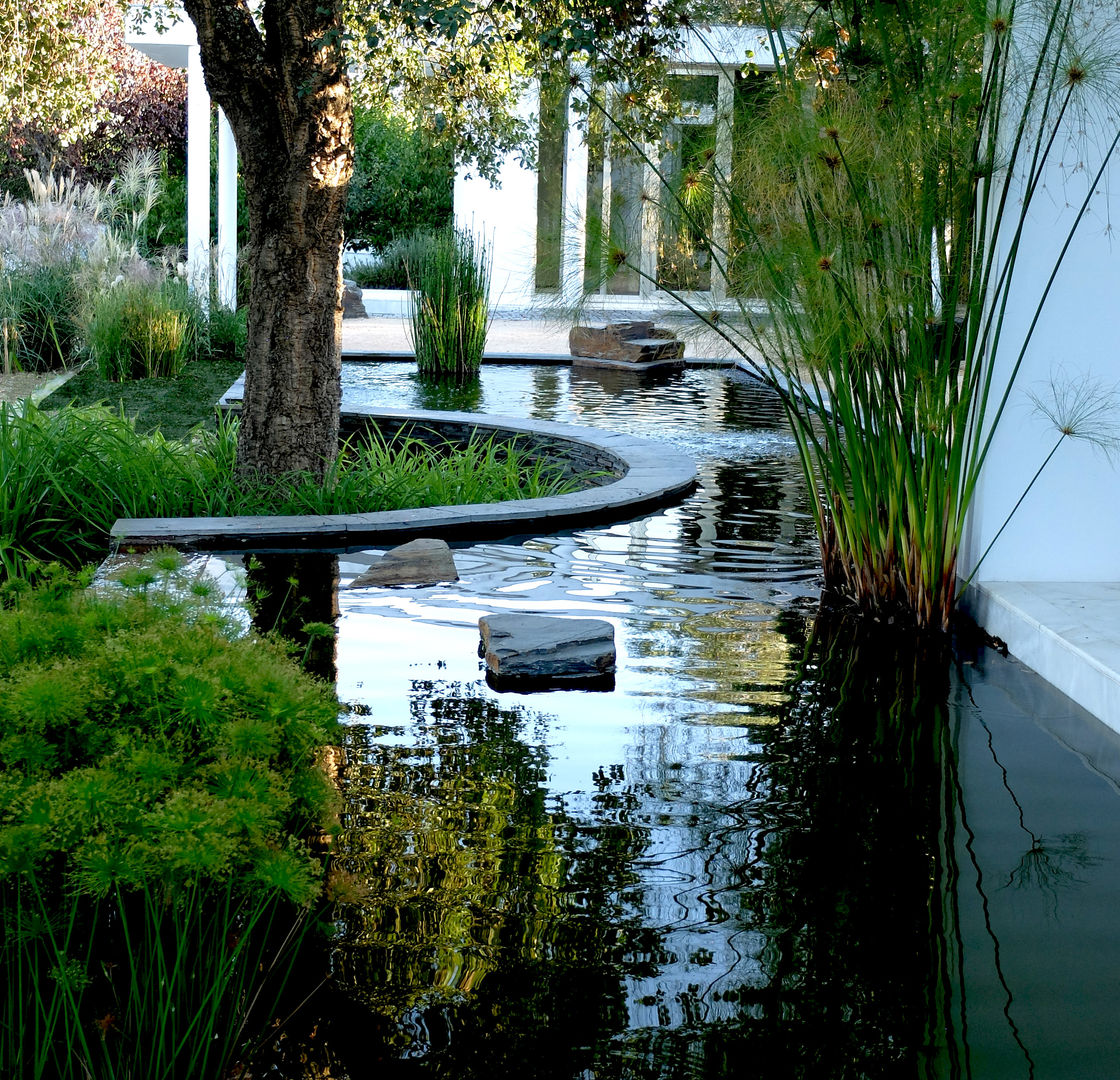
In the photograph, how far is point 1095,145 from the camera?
4102 mm

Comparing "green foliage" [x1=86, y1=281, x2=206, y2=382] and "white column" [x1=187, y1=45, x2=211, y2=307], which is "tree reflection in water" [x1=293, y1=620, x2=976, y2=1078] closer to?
"green foliage" [x1=86, y1=281, x2=206, y2=382]

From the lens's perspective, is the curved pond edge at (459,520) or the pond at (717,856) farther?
the curved pond edge at (459,520)

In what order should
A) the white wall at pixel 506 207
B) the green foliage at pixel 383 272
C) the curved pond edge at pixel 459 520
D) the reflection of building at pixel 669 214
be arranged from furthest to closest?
1. the green foliage at pixel 383 272
2. the white wall at pixel 506 207
3. the curved pond edge at pixel 459 520
4. the reflection of building at pixel 669 214

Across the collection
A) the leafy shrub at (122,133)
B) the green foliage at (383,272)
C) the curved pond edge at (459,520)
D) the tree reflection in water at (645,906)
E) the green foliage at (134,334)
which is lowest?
the tree reflection in water at (645,906)

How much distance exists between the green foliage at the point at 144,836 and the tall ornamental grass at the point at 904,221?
2.28 meters

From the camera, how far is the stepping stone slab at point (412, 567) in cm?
480

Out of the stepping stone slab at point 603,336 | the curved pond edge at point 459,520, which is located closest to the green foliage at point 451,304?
the stepping stone slab at point 603,336

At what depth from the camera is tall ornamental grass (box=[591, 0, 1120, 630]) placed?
383 cm

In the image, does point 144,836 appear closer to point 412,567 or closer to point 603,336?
point 412,567

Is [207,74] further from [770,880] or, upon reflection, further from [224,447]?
[770,880]

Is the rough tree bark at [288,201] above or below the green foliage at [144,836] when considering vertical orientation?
above

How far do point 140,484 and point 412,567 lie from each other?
1548 millimetres

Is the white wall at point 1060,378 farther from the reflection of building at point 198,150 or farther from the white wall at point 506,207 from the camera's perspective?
the white wall at point 506,207

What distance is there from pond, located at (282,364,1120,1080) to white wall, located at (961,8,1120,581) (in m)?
0.53
